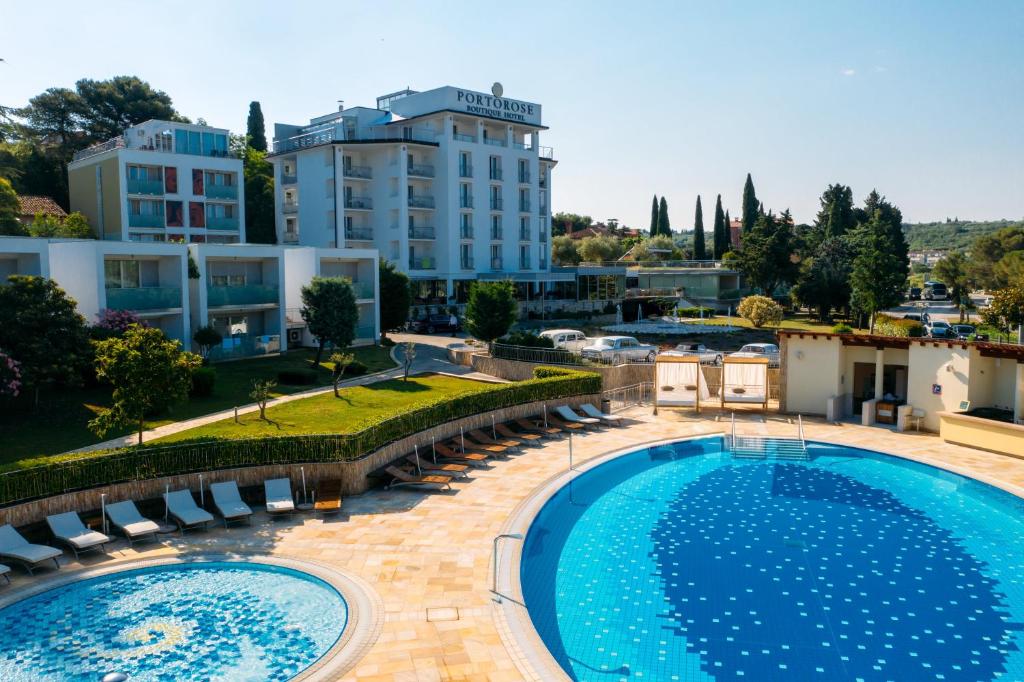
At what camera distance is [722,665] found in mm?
11758

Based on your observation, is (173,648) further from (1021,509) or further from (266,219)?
(266,219)

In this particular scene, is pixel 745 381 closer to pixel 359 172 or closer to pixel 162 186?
pixel 162 186

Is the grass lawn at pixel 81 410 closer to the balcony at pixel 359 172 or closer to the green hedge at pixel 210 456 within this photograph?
the green hedge at pixel 210 456

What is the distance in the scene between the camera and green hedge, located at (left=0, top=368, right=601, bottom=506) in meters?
15.5

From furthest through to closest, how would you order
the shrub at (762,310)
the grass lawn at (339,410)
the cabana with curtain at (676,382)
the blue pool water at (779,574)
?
the shrub at (762,310) < the cabana with curtain at (676,382) < the grass lawn at (339,410) < the blue pool water at (779,574)

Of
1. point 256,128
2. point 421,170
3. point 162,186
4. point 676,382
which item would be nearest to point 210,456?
point 676,382

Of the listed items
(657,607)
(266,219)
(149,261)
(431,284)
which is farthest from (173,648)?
(266,219)

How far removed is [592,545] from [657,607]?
3.05 m

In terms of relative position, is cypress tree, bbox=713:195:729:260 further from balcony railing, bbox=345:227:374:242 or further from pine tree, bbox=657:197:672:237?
balcony railing, bbox=345:227:374:242

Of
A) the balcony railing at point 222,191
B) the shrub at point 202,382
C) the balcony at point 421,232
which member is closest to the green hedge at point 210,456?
the shrub at point 202,382

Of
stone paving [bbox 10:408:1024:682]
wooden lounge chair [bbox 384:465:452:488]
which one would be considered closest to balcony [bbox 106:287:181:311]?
wooden lounge chair [bbox 384:465:452:488]

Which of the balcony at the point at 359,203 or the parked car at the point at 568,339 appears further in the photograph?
the balcony at the point at 359,203

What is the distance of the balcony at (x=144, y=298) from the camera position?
29.3 meters

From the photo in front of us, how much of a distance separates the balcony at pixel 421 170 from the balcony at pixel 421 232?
3.81 meters
